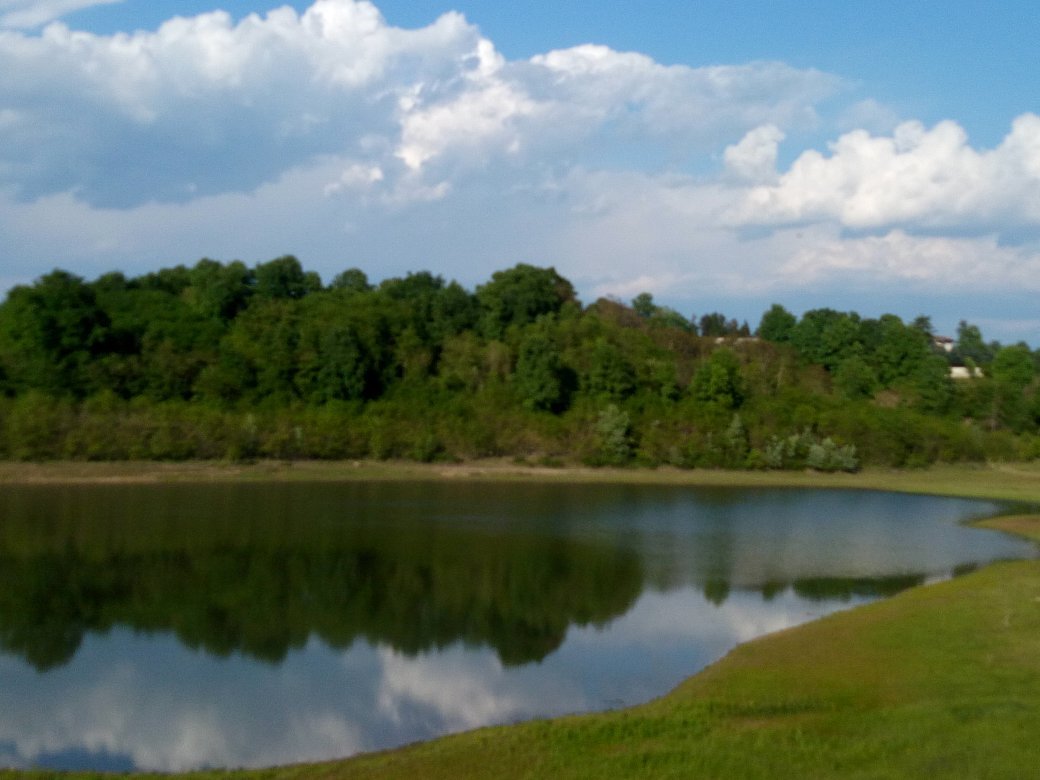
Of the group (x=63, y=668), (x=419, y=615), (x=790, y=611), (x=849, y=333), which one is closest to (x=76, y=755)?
(x=63, y=668)

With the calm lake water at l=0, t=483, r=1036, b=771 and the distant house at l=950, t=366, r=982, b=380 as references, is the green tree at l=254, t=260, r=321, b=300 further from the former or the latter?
the distant house at l=950, t=366, r=982, b=380

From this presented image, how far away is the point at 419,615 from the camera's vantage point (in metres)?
25.6

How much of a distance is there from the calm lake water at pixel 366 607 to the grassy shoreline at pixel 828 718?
5.32 feet

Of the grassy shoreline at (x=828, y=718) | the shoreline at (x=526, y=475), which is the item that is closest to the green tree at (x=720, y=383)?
the shoreline at (x=526, y=475)

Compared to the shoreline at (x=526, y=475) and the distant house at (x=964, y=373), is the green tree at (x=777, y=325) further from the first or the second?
the shoreline at (x=526, y=475)

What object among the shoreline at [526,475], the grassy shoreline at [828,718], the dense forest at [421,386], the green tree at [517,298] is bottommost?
the shoreline at [526,475]

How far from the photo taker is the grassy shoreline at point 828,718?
13008 mm

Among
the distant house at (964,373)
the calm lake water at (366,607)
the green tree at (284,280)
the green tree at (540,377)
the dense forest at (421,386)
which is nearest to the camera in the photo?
the calm lake water at (366,607)

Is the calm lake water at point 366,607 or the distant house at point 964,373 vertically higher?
the distant house at point 964,373

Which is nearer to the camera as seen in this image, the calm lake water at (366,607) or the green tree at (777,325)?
the calm lake water at (366,607)

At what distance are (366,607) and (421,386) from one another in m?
56.9

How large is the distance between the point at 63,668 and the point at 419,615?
27.3ft

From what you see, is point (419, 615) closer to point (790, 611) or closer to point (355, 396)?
point (790, 611)

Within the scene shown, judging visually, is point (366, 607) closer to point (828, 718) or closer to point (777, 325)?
point (828, 718)
